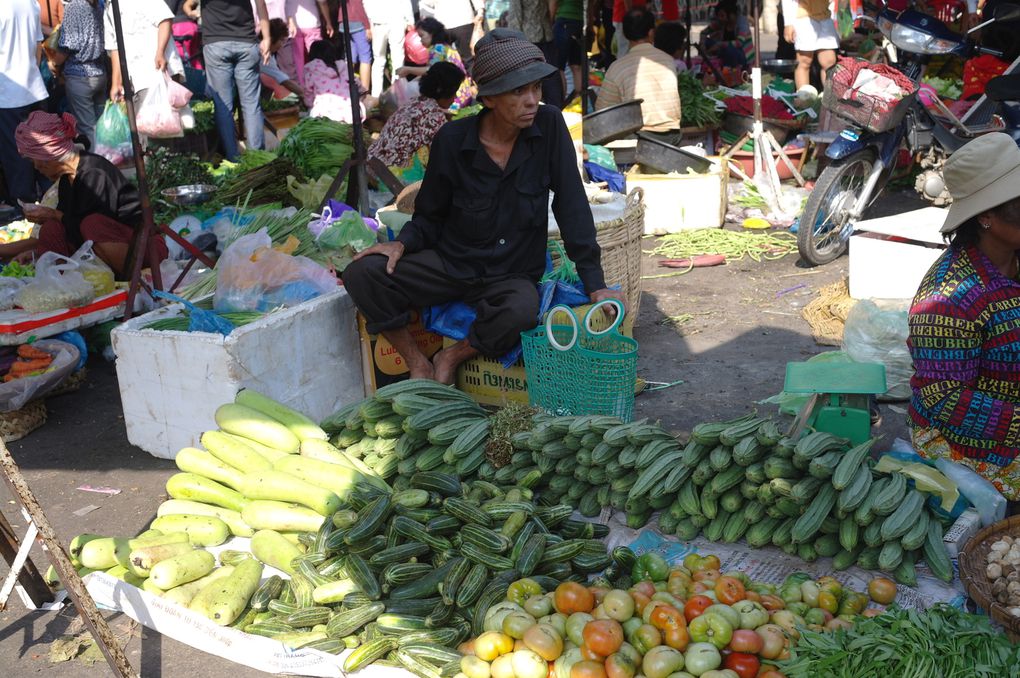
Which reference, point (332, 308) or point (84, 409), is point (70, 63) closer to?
point (84, 409)

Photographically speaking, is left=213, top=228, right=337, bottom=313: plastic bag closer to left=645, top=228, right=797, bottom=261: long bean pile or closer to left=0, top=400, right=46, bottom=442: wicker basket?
left=0, top=400, right=46, bottom=442: wicker basket

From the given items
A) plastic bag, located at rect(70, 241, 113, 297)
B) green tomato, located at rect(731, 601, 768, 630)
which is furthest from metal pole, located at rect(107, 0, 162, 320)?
green tomato, located at rect(731, 601, 768, 630)

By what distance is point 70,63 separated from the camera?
28.5 feet

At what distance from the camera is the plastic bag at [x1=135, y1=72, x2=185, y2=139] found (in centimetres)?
836

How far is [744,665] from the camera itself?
2.63 metres

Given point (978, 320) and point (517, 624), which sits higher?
point (978, 320)

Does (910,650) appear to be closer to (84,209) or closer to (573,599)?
(573,599)

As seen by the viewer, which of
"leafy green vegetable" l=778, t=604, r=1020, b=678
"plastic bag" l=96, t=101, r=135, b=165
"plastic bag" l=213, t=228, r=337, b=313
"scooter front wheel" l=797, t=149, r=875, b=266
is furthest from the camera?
"plastic bag" l=96, t=101, r=135, b=165

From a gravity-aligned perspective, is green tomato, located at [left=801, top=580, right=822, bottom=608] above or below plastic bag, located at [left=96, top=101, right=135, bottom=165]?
below

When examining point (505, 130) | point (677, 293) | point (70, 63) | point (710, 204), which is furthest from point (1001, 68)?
point (70, 63)

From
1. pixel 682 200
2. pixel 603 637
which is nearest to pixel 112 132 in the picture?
pixel 682 200

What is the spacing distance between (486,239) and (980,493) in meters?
2.43

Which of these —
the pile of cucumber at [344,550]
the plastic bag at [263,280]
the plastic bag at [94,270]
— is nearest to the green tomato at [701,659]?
the pile of cucumber at [344,550]

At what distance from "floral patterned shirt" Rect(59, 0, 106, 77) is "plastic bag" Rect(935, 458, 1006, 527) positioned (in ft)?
26.6
